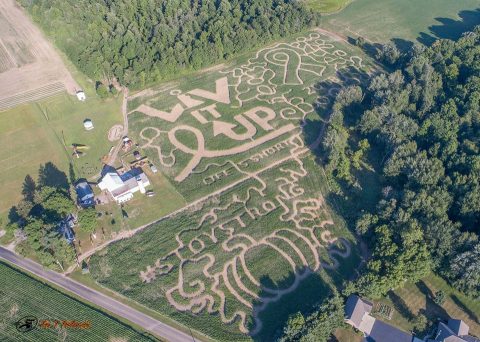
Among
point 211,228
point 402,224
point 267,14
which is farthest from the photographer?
point 267,14

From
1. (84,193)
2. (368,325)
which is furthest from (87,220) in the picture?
(368,325)

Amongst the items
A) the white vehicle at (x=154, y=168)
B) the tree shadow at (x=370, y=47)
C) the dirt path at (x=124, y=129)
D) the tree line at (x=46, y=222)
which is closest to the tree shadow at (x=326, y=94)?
the tree shadow at (x=370, y=47)

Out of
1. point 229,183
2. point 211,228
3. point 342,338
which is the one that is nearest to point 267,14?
point 229,183

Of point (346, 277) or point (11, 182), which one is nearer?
point (346, 277)

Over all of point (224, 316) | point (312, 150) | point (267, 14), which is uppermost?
point (267, 14)

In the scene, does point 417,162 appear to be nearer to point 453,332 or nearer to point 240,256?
point 453,332

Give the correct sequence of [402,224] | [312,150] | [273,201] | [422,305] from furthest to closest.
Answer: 1. [312,150]
2. [273,201]
3. [402,224]
4. [422,305]

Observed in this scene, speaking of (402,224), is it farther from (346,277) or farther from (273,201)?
(273,201)
